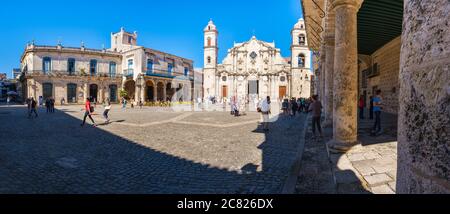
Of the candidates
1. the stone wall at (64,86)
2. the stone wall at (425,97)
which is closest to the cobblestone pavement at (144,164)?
the stone wall at (425,97)

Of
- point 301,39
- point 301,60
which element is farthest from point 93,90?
point 301,39

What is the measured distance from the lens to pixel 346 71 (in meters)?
5.22

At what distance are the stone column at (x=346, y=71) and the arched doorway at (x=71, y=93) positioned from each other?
3555cm

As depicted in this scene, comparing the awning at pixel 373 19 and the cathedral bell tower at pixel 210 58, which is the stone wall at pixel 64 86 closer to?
the cathedral bell tower at pixel 210 58

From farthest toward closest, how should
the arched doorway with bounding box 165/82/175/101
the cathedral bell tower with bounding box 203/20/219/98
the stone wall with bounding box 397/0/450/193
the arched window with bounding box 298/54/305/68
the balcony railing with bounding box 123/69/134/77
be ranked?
the cathedral bell tower with bounding box 203/20/219/98, the arched doorway with bounding box 165/82/175/101, the arched window with bounding box 298/54/305/68, the balcony railing with bounding box 123/69/134/77, the stone wall with bounding box 397/0/450/193

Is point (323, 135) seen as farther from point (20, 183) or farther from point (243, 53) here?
point (243, 53)

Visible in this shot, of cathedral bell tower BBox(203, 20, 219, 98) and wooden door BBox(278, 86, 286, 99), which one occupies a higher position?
cathedral bell tower BBox(203, 20, 219, 98)

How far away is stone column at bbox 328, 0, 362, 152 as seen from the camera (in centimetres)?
521

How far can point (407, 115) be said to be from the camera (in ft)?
3.70

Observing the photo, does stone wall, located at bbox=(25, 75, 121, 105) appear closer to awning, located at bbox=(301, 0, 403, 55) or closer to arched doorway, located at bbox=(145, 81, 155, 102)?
arched doorway, located at bbox=(145, 81, 155, 102)

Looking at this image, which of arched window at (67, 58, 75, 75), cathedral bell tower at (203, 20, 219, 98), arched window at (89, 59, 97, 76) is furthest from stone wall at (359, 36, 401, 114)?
arched window at (67, 58, 75, 75)

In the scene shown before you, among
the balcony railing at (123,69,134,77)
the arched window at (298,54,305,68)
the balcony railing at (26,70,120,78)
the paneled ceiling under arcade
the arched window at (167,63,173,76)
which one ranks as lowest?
the paneled ceiling under arcade

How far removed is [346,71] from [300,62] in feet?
123
